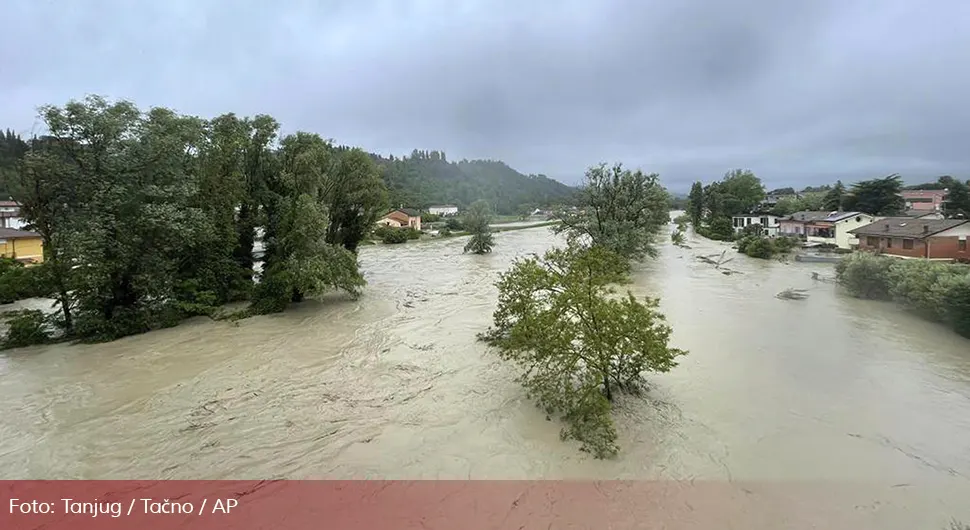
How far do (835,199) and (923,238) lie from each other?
108 feet

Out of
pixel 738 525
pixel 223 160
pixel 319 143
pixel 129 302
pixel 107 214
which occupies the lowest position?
pixel 738 525

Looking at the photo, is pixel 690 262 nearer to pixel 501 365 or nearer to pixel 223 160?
pixel 501 365

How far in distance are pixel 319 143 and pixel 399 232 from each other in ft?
102

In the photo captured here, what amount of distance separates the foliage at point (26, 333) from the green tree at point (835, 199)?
64477 millimetres

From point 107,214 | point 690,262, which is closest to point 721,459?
point 107,214

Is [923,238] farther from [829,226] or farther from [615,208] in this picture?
[615,208]

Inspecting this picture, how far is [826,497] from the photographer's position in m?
5.93

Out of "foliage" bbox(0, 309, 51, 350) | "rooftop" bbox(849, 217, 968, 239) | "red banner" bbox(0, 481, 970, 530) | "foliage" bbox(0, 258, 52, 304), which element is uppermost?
"rooftop" bbox(849, 217, 968, 239)

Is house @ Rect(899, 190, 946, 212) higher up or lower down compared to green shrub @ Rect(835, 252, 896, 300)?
higher up

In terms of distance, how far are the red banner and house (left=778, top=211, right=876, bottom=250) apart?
38252 millimetres

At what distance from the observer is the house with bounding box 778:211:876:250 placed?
37.1 m

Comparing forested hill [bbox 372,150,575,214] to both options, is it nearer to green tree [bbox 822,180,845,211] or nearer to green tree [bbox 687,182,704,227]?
green tree [bbox 687,182,704,227]

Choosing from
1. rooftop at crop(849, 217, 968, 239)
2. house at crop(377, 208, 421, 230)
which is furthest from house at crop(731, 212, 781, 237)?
house at crop(377, 208, 421, 230)

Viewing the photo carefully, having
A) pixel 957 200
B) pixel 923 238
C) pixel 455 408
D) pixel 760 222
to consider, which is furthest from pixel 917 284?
pixel 760 222
